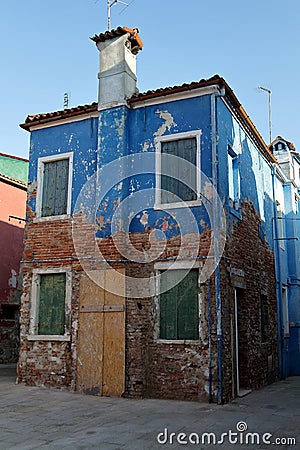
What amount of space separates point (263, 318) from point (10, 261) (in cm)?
951

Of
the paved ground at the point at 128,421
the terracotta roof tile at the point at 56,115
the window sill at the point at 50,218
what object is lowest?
the paved ground at the point at 128,421

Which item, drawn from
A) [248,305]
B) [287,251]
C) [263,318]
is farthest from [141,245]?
[287,251]

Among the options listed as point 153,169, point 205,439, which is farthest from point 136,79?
point 205,439

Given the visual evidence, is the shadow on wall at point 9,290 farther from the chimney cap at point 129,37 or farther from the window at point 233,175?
the window at point 233,175

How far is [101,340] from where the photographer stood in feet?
32.3

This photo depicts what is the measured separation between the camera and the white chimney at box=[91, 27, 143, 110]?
35.8ft

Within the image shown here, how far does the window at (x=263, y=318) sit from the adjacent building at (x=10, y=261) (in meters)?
9.01

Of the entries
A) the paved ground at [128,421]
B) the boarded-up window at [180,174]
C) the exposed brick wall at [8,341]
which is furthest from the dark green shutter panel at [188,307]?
the exposed brick wall at [8,341]

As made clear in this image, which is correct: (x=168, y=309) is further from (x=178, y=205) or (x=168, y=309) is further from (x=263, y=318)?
(x=263, y=318)

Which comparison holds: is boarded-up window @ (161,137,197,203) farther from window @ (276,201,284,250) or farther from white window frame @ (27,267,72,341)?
window @ (276,201,284,250)

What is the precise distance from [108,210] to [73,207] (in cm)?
98

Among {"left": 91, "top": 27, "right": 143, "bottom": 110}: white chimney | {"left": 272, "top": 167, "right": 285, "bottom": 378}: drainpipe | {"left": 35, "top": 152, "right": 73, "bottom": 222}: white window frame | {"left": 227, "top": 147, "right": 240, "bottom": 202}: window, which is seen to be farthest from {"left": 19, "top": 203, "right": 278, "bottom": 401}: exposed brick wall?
{"left": 91, "top": 27, "right": 143, "bottom": 110}: white chimney

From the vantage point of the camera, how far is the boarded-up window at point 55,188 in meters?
11.2

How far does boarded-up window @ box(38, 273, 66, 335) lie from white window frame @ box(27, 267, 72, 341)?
0.30 ft
